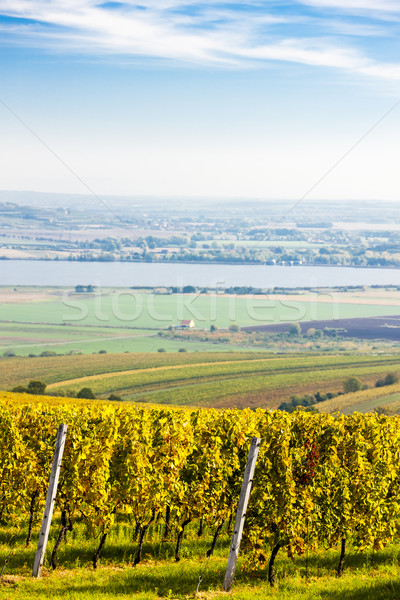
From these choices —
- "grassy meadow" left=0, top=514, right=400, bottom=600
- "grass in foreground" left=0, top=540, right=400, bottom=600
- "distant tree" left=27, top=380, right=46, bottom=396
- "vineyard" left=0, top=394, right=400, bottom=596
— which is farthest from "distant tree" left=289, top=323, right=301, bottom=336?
"grass in foreground" left=0, top=540, right=400, bottom=600

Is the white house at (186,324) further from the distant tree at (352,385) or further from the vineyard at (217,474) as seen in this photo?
the vineyard at (217,474)

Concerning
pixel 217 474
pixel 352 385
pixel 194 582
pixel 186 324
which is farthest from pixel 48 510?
pixel 186 324

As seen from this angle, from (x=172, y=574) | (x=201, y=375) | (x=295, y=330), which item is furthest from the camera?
(x=295, y=330)

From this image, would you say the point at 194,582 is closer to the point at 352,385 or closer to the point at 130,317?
the point at 352,385

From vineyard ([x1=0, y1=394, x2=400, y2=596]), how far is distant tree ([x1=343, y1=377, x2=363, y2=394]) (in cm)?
7499

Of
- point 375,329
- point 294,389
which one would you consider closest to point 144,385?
point 294,389

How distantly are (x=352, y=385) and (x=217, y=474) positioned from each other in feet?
258

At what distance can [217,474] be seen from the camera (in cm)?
1334

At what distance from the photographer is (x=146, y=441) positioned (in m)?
13.4

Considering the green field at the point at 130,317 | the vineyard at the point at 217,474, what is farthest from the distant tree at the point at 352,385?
the vineyard at the point at 217,474

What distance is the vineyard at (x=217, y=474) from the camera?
1240cm

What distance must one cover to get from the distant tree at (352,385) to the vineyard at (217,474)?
7499cm

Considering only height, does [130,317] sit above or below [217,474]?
below

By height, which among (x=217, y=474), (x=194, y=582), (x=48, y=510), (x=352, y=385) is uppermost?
(x=217, y=474)
